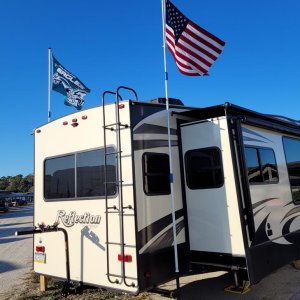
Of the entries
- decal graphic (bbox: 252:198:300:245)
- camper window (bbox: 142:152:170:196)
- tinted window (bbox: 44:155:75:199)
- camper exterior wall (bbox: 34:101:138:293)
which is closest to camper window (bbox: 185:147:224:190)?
camper window (bbox: 142:152:170:196)

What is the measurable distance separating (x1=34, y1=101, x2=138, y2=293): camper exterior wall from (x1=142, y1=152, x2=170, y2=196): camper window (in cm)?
31

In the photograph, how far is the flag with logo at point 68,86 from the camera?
33.3 feet

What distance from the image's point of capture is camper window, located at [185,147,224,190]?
5.95 metres

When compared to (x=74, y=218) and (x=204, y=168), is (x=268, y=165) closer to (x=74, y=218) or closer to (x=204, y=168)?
(x=204, y=168)

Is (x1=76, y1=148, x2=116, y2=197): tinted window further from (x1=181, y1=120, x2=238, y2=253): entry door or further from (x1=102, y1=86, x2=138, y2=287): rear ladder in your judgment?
(x1=181, y1=120, x2=238, y2=253): entry door

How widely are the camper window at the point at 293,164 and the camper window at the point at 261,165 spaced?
2.26 ft

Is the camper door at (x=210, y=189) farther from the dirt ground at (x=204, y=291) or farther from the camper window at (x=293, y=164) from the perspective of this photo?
the camper window at (x=293, y=164)

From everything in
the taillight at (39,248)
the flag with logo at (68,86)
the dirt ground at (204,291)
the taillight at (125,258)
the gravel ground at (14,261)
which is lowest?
the dirt ground at (204,291)

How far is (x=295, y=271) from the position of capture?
7.98 m

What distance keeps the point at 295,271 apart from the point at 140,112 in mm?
4814

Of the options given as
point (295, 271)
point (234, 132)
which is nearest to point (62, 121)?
point (234, 132)

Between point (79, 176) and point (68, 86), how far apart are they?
15.1 feet

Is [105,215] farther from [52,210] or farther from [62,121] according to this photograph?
[62,121]

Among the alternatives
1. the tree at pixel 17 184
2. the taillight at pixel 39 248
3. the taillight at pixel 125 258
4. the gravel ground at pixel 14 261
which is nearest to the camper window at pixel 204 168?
the taillight at pixel 125 258
